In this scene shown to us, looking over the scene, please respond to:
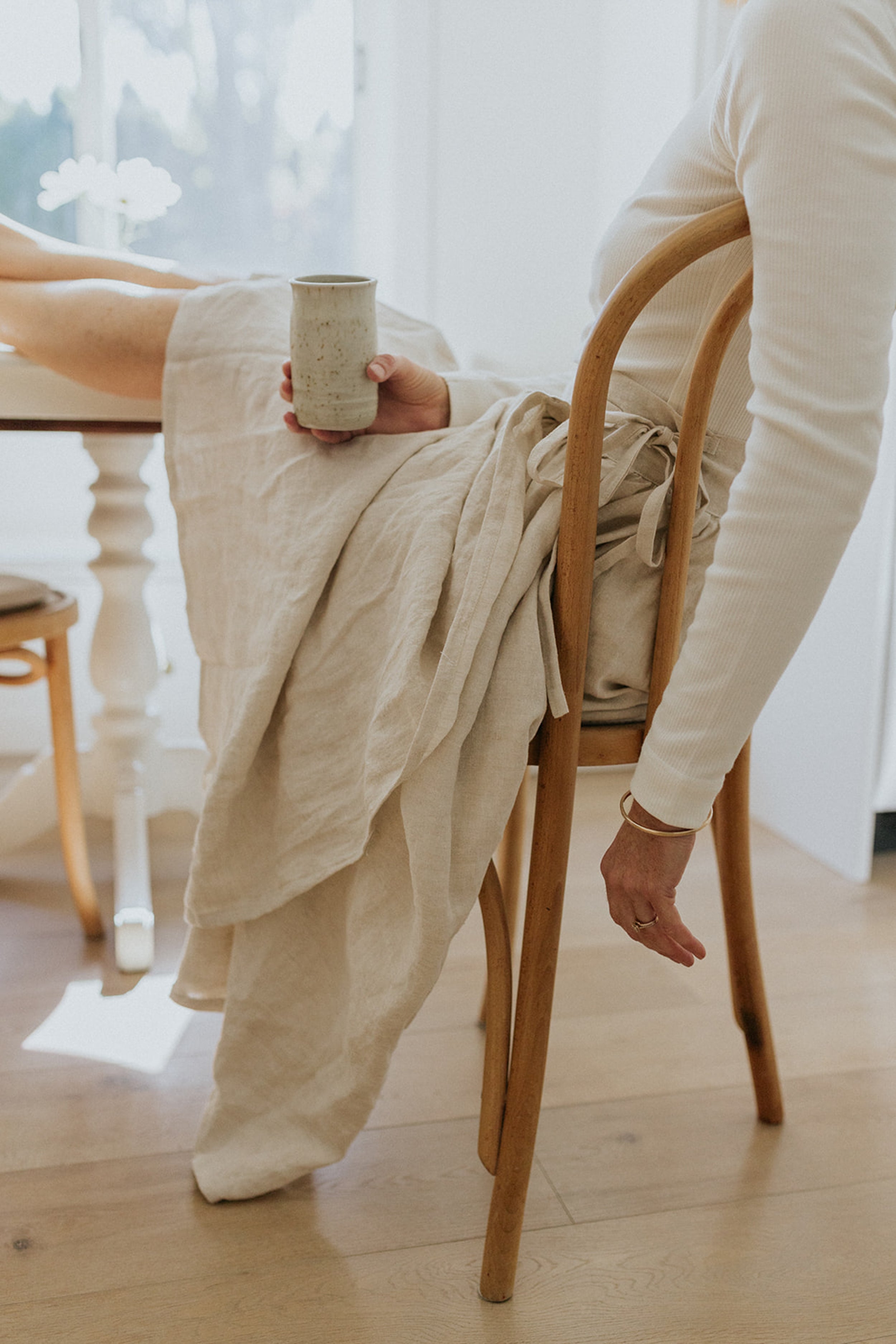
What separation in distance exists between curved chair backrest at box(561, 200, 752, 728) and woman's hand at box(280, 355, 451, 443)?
7.4 inches

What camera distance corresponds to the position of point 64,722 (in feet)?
5.34

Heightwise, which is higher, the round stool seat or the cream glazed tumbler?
the cream glazed tumbler

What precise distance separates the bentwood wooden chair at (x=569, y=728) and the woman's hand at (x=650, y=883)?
0.15 feet

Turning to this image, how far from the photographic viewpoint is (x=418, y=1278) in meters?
1.05

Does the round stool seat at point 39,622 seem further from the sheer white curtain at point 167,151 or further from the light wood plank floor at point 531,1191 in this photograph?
the sheer white curtain at point 167,151

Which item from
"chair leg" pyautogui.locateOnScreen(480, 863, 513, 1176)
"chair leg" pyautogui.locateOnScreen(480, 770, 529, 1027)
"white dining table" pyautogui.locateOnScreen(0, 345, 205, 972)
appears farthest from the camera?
"white dining table" pyautogui.locateOnScreen(0, 345, 205, 972)

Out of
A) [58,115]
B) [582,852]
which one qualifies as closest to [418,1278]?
[582,852]

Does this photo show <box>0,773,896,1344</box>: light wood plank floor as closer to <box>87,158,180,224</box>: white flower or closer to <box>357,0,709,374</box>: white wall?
<box>87,158,180,224</box>: white flower

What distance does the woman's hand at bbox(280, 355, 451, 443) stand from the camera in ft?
3.40

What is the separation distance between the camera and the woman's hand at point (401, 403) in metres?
1.04

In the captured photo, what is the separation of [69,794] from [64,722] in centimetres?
10

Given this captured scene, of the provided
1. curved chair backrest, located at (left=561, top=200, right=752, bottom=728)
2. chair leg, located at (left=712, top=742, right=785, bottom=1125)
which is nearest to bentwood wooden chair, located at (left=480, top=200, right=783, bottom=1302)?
curved chair backrest, located at (left=561, top=200, right=752, bottom=728)

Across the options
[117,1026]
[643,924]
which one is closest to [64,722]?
[117,1026]

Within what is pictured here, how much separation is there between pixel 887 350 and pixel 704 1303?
2.58 ft
